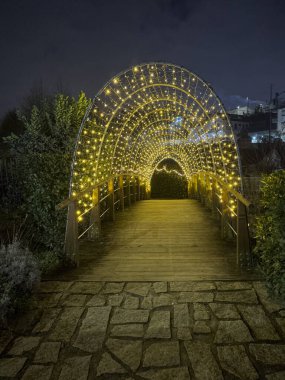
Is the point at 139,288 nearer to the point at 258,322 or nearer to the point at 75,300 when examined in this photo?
the point at 75,300

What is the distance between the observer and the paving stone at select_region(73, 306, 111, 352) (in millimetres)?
2416

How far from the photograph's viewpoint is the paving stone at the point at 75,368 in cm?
209

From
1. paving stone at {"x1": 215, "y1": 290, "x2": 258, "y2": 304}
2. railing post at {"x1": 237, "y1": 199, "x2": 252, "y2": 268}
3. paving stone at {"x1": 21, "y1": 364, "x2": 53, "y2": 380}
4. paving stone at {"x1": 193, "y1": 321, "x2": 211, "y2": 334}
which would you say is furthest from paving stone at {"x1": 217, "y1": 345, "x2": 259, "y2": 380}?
railing post at {"x1": 237, "y1": 199, "x2": 252, "y2": 268}

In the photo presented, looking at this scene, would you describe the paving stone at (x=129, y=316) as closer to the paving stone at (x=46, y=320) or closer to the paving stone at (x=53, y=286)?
the paving stone at (x=46, y=320)

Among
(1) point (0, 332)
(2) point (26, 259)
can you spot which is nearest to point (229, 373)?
(1) point (0, 332)

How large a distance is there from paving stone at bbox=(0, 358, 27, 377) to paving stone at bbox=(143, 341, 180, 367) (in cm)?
95

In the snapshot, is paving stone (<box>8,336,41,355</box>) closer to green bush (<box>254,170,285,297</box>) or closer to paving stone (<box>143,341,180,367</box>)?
paving stone (<box>143,341,180,367</box>)

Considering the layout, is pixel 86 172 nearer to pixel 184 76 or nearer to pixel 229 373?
pixel 184 76

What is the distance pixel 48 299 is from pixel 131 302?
0.92m

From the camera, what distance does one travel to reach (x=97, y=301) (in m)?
3.12

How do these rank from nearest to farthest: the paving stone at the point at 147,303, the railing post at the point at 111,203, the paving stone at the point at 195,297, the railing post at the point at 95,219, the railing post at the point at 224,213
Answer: the paving stone at the point at 147,303
the paving stone at the point at 195,297
the railing post at the point at 224,213
the railing post at the point at 95,219
the railing post at the point at 111,203

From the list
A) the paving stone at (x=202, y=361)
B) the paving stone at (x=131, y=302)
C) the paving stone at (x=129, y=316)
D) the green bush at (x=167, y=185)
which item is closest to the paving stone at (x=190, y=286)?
the paving stone at (x=131, y=302)

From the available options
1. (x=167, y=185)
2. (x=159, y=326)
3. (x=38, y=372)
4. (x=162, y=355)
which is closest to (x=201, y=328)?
(x=159, y=326)

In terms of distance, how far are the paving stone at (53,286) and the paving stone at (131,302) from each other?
0.80 meters
